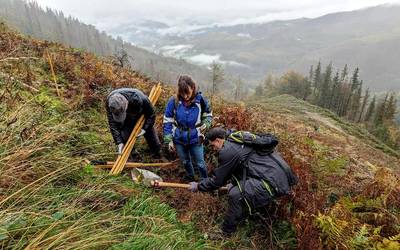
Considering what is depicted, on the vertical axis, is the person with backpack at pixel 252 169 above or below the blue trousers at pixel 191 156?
above

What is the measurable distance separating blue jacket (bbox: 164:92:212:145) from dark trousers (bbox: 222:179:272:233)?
1.38m

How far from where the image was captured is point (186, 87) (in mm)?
5348

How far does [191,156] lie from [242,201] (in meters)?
1.73

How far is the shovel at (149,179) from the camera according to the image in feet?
18.2

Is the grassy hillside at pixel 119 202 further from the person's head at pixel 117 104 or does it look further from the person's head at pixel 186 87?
the person's head at pixel 186 87

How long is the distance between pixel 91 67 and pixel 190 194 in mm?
6675

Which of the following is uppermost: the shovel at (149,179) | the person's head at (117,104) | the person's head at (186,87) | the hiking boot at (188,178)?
the person's head at (186,87)

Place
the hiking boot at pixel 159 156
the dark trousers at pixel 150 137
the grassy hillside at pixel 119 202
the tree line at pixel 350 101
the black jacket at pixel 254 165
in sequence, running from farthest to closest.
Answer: the tree line at pixel 350 101, the hiking boot at pixel 159 156, the dark trousers at pixel 150 137, the black jacket at pixel 254 165, the grassy hillside at pixel 119 202

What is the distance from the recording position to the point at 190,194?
5.64 m

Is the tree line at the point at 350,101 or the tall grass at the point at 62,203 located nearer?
the tall grass at the point at 62,203

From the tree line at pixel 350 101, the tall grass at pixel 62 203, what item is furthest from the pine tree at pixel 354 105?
the tall grass at pixel 62 203

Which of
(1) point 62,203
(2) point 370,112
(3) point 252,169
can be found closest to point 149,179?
(3) point 252,169

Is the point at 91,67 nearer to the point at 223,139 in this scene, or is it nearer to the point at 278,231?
the point at 223,139

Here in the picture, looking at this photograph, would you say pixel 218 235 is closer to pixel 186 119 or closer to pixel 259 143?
pixel 259 143
